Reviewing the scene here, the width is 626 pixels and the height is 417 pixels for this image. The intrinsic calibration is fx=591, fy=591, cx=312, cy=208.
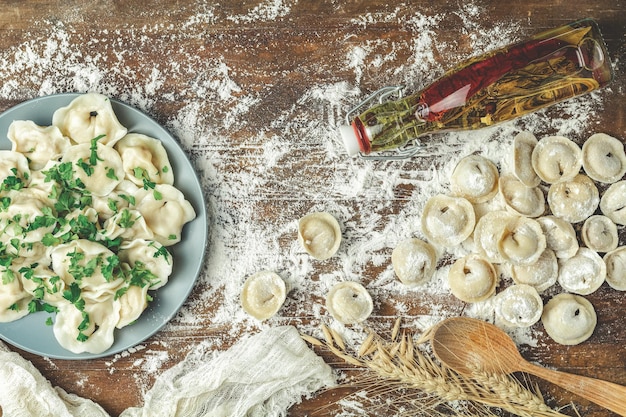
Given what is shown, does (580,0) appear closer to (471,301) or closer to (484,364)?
(471,301)

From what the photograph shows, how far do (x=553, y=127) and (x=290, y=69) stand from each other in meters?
0.84

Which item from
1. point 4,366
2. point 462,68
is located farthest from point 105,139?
point 462,68

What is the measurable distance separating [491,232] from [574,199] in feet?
0.91

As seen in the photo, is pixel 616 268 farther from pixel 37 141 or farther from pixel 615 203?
pixel 37 141

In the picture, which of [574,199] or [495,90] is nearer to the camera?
[495,90]

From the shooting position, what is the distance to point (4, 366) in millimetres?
1798

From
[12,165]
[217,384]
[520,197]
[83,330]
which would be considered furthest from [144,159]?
[520,197]

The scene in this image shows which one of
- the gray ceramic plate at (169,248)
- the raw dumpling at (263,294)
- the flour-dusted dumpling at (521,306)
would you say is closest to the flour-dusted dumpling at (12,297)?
the gray ceramic plate at (169,248)

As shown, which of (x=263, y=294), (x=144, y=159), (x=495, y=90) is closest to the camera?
(x=495, y=90)

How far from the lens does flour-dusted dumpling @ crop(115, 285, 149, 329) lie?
174cm

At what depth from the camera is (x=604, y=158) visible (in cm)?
180

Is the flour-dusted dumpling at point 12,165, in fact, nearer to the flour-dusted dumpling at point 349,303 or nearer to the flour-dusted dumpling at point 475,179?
the flour-dusted dumpling at point 349,303

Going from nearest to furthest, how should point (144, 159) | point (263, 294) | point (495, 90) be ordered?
point (495, 90) → point (144, 159) → point (263, 294)

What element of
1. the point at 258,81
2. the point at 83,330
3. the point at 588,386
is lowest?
the point at 588,386
